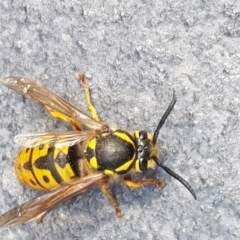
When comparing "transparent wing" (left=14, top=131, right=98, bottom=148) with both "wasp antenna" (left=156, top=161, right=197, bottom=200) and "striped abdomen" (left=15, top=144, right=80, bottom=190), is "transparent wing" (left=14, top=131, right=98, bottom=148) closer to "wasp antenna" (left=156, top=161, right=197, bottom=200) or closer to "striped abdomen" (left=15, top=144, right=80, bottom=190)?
"striped abdomen" (left=15, top=144, right=80, bottom=190)

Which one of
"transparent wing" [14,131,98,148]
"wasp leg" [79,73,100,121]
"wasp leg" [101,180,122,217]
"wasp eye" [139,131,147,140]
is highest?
"wasp leg" [79,73,100,121]

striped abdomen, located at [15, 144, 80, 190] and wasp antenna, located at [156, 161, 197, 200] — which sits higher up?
striped abdomen, located at [15, 144, 80, 190]

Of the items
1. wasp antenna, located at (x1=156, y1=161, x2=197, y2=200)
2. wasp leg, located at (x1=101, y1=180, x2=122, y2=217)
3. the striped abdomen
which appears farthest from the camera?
wasp leg, located at (x1=101, y1=180, x2=122, y2=217)

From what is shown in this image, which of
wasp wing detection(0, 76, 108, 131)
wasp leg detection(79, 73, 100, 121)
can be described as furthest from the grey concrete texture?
wasp wing detection(0, 76, 108, 131)

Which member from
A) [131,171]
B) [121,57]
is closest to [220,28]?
[121,57]

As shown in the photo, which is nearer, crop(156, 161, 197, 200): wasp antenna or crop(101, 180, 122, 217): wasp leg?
crop(156, 161, 197, 200): wasp antenna

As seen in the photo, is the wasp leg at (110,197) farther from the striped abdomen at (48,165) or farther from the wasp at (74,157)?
the striped abdomen at (48,165)

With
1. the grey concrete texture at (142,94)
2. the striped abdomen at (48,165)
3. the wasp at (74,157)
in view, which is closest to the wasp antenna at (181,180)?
the wasp at (74,157)

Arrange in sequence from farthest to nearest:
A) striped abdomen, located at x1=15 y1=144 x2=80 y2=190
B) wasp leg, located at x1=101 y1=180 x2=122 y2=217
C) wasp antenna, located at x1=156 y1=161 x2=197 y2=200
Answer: wasp leg, located at x1=101 y1=180 x2=122 y2=217, striped abdomen, located at x1=15 y1=144 x2=80 y2=190, wasp antenna, located at x1=156 y1=161 x2=197 y2=200
